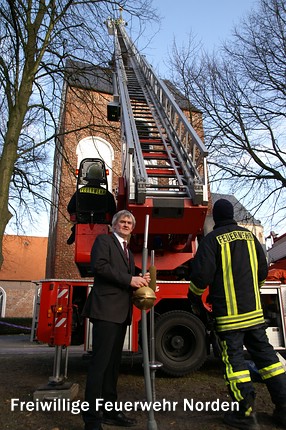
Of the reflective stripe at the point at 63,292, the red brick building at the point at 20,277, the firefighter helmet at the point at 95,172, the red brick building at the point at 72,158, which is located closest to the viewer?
the reflective stripe at the point at 63,292

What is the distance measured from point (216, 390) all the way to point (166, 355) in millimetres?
830

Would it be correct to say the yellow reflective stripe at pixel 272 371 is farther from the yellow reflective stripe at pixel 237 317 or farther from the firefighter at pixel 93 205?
the firefighter at pixel 93 205

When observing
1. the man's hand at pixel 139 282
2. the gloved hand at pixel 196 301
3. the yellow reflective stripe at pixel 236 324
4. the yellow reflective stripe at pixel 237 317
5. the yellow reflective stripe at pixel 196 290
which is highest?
the man's hand at pixel 139 282

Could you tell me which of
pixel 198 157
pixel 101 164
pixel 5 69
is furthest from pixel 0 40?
pixel 198 157

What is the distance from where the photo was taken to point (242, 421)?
282 cm

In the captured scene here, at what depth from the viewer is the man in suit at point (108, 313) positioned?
286 centimetres

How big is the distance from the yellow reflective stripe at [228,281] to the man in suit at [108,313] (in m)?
0.66

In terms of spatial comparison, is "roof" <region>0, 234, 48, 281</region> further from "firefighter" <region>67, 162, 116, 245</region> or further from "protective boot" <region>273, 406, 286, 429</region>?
"protective boot" <region>273, 406, 286, 429</region>

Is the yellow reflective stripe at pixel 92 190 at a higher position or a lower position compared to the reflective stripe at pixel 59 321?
higher

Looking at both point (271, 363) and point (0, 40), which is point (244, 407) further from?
point (0, 40)

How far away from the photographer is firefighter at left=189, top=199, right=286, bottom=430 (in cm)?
288

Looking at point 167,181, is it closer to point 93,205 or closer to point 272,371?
point 93,205

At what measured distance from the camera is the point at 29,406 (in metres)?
3.56

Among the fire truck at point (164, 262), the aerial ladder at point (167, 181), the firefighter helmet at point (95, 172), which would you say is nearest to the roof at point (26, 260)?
the aerial ladder at point (167, 181)
